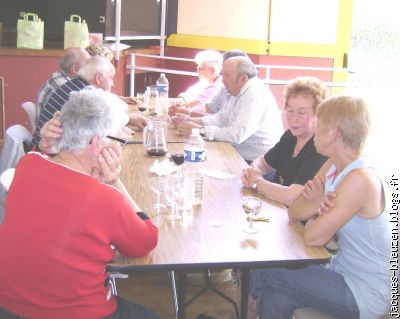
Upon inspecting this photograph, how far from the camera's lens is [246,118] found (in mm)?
3559

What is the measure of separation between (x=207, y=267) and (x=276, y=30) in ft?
16.4

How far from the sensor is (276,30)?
21.0 ft

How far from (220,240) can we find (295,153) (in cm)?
101

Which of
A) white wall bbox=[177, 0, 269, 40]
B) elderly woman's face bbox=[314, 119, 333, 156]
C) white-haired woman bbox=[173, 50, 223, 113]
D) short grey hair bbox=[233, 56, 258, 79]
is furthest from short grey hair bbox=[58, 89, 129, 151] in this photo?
white wall bbox=[177, 0, 269, 40]

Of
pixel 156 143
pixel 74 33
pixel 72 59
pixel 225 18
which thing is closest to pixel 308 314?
pixel 156 143

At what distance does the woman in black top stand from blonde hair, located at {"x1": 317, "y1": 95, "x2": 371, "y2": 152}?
1.29 feet

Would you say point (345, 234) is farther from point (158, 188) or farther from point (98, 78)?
point (98, 78)

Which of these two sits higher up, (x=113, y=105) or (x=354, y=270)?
(x=113, y=105)

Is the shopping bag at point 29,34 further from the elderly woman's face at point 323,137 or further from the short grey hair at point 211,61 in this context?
the elderly woman's face at point 323,137

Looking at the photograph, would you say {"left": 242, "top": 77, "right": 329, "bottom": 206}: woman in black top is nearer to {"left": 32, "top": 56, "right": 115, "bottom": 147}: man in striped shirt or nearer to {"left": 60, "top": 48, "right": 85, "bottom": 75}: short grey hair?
{"left": 32, "top": 56, "right": 115, "bottom": 147}: man in striped shirt

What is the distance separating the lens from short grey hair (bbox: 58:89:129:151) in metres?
1.80

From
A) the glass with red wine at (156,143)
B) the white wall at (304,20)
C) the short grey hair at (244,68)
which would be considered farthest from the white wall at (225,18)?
the glass with red wine at (156,143)

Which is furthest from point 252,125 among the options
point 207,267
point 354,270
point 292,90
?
point 207,267

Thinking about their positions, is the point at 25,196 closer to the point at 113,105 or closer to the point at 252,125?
the point at 113,105
